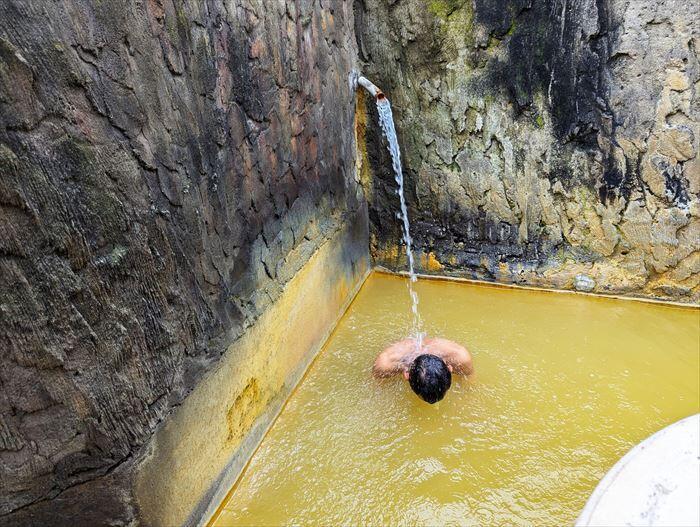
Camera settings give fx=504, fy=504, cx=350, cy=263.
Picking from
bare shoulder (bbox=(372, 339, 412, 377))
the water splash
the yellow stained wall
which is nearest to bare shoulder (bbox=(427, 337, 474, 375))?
bare shoulder (bbox=(372, 339, 412, 377))

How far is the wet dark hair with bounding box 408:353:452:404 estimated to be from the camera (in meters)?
3.12

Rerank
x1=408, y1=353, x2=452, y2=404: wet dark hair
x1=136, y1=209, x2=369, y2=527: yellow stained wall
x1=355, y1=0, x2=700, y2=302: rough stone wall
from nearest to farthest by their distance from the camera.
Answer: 1. x1=136, y1=209, x2=369, y2=527: yellow stained wall
2. x1=408, y1=353, x2=452, y2=404: wet dark hair
3. x1=355, y1=0, x2=700, y2=302: rough stone wall

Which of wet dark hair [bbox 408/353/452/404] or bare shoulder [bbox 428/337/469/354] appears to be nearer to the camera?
wet dark hair [bbox 408/353/452/404]

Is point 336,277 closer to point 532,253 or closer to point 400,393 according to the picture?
point 400,393

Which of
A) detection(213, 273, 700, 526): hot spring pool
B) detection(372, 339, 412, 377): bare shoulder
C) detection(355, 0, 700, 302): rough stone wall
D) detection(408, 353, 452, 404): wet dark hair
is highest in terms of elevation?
detection(355, 0, 700, 302): rough stone wall

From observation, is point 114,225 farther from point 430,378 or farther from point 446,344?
point 446,344

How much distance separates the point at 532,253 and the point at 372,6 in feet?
8.69

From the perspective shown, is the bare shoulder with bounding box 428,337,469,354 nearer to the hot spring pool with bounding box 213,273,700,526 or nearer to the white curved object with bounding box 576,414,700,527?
the hot spring pool with bounding box 213,273,700,526

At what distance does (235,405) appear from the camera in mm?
2877

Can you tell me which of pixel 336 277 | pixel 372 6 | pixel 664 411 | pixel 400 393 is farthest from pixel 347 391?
pixel 372 6

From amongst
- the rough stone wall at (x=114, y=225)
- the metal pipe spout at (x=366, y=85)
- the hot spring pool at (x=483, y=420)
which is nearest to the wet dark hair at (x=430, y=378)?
the hot spring pool at (x=483, y=420)

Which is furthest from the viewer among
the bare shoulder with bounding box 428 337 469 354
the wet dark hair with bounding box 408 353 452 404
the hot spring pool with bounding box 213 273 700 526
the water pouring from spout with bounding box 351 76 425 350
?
the water pouring from spout with bounding box 351 76 425 350

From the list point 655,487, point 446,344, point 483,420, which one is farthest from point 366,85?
point 655,487

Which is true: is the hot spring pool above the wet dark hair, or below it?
below
